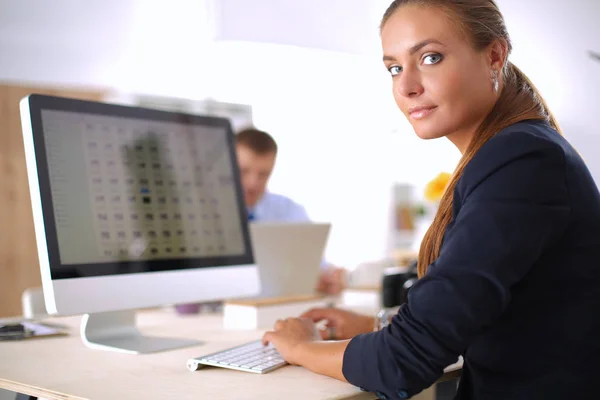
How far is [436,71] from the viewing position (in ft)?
3.75

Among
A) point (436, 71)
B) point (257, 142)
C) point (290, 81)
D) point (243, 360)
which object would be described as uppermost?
point (290, 81)

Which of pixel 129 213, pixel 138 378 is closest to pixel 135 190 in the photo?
pixel 129 213

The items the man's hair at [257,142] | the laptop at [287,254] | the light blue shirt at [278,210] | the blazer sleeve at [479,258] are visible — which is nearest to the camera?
the blazer sleeve at [479,258]

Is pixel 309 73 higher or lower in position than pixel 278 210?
higher

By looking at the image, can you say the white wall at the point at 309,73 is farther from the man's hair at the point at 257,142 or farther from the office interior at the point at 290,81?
the man's hair at the point at 257,142

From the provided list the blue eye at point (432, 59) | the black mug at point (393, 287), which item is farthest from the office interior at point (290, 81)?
the blue eye at point (432, 59)

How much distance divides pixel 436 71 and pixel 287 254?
1201 mm

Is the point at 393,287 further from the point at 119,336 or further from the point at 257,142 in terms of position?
the point at 257,142

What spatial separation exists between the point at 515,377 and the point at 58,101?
1054mm

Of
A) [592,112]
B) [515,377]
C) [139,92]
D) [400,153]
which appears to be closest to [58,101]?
[515,377]

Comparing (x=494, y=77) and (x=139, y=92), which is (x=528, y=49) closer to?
(x=494, y=77)

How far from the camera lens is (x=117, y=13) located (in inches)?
214

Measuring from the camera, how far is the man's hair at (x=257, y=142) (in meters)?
3.28

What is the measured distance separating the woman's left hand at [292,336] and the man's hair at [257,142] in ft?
6.21
